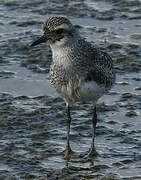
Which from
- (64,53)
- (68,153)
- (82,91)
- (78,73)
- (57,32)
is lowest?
(68,153)

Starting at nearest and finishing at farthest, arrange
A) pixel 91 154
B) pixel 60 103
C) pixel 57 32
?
pixel 57 32 < pixel 91 154 < pixel 60 103

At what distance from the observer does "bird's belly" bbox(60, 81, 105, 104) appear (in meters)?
8.98

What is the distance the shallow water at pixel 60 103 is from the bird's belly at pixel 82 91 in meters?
0.73

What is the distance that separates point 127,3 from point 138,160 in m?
6.07

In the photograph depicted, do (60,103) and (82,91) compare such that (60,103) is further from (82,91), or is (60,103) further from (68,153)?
(82,91)

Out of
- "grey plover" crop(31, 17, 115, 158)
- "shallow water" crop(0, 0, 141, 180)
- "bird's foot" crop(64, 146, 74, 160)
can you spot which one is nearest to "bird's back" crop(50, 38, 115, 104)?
"grey plover" crop(31, 17, 115, 158)

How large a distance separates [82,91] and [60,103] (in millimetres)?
1837

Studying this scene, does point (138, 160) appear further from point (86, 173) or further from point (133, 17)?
point (133, 17)

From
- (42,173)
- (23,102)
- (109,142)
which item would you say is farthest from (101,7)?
(42,173)

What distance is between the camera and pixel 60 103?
1078 cm

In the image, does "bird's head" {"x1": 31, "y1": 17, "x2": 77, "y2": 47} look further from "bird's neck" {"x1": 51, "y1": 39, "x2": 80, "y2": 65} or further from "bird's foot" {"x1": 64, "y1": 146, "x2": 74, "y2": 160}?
"bird's foot" {"x1": 64, "y1": 146, "x2": 74, "y2": 160}

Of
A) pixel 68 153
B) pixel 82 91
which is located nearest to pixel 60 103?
pixel 68 153

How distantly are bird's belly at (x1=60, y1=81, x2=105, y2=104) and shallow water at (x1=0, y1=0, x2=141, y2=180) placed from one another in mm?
730

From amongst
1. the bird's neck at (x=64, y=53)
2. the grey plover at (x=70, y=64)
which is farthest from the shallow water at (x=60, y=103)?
the bird's neck at (x=64, y=53)
